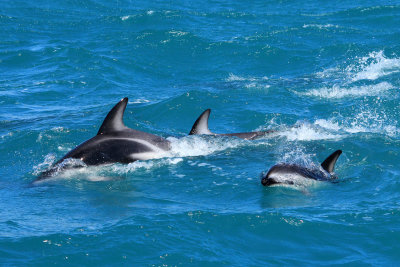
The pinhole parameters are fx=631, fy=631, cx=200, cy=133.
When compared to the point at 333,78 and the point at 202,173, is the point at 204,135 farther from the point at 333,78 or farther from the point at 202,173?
the point at 333,78

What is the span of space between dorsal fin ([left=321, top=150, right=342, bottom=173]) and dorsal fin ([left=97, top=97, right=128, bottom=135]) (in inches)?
161

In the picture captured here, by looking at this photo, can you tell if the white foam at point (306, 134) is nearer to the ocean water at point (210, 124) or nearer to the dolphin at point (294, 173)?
the ocean water at point (210, 124)

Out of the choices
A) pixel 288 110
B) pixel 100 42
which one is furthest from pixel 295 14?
pixel 288 110

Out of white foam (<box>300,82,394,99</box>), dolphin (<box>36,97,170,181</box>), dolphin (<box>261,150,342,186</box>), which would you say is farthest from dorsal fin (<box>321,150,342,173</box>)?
white foam (<box>300,82,394,99</box>)

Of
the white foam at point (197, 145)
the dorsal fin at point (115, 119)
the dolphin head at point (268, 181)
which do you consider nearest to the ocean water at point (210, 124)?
the white foam at point (197, 145)

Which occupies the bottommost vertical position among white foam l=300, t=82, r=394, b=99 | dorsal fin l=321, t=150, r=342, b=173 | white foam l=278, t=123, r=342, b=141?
dorsal fin l=321, t=150, r=342, b=173

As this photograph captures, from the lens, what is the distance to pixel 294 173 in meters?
11.6

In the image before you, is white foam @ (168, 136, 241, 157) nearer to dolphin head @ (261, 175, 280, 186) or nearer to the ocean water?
the ocean water

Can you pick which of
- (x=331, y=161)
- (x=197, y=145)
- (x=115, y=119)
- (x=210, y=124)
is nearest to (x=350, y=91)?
(x=210, y=124)

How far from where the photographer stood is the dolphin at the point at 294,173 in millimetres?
11398

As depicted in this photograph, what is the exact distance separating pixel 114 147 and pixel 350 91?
30.7 feet

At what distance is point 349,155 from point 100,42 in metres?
15.4

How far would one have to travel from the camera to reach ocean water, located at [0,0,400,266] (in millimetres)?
9320

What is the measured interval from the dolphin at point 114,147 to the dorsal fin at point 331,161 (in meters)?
3.41
